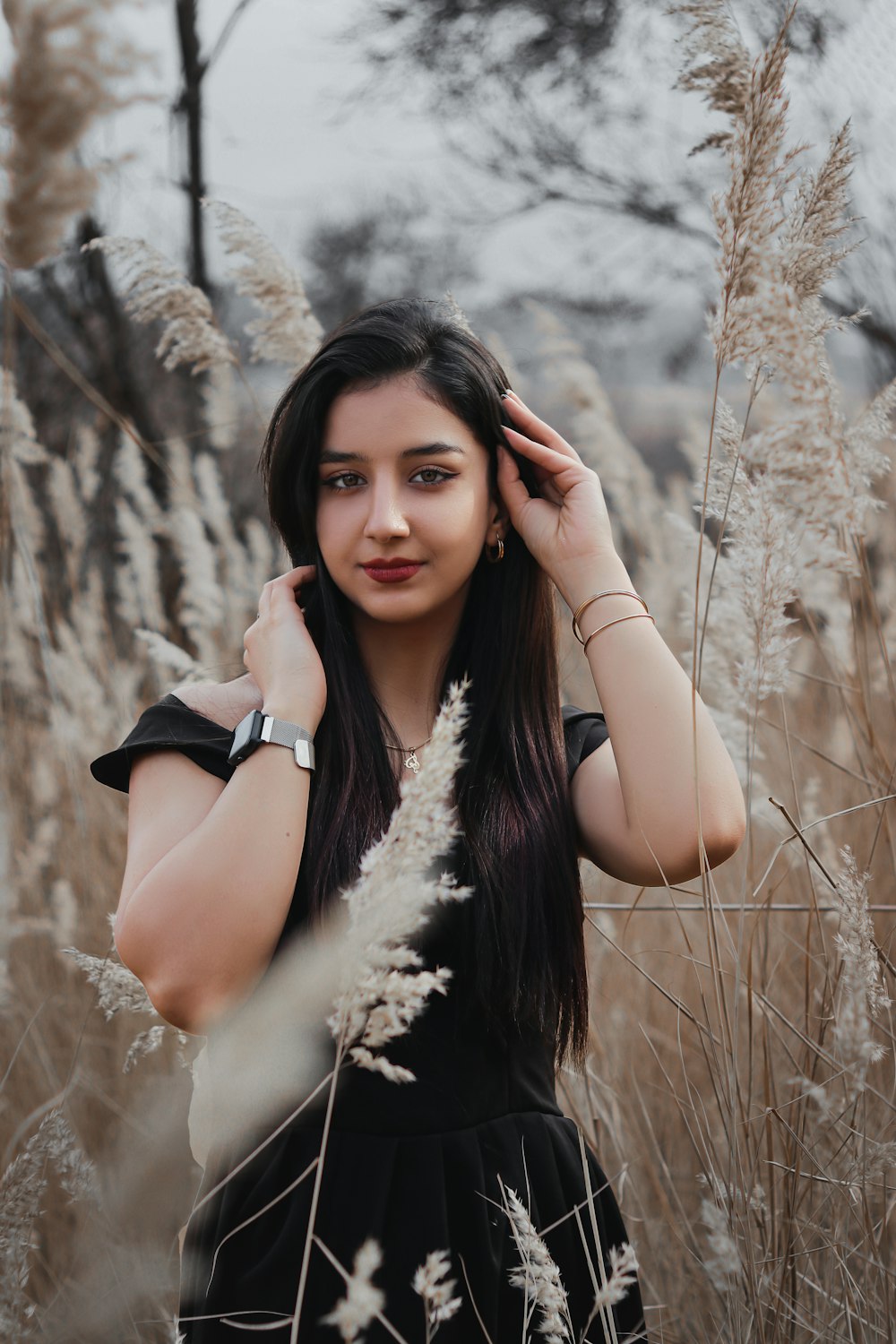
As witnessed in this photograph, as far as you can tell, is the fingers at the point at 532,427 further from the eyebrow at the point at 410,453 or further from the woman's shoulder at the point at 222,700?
the woman's shoulder at the point at 222,700

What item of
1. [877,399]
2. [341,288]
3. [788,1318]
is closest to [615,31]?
[341,288]

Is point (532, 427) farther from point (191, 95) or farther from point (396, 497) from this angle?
point (191, 95)

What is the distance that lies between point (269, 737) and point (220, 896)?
0.20 meters

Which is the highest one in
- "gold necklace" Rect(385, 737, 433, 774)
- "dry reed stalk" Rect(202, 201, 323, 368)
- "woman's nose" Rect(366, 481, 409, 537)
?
"dry reed stalk" Rect(202, 201, 323, 368)

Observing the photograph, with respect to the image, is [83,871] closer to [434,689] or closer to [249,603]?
[249,603]

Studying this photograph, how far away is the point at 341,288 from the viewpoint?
8.45 meters

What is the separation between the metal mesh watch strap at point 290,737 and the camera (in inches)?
48.6

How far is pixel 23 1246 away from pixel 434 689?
2.77ft

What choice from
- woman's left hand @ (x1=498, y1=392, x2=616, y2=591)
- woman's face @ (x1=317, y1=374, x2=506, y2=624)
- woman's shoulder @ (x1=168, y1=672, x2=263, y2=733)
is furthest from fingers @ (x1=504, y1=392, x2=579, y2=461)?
woman's shoulder @ (x1=168, y1=672, x2=263, y2=733)

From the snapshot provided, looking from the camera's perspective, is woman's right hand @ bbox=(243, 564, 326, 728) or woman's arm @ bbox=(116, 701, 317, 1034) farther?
woman's right hand @ bbox=(243, 564, 326, 728)

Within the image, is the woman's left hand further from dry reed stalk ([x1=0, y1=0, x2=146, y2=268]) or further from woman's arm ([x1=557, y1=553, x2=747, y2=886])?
dry reed stalk ([x1=0, y1=0, x2=146, y2=268])

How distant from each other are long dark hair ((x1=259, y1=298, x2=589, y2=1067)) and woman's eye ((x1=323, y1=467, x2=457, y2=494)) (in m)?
0.06

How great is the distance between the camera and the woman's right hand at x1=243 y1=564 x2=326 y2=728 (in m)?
1.31

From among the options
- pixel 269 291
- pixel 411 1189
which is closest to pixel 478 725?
pixel 411 1189
